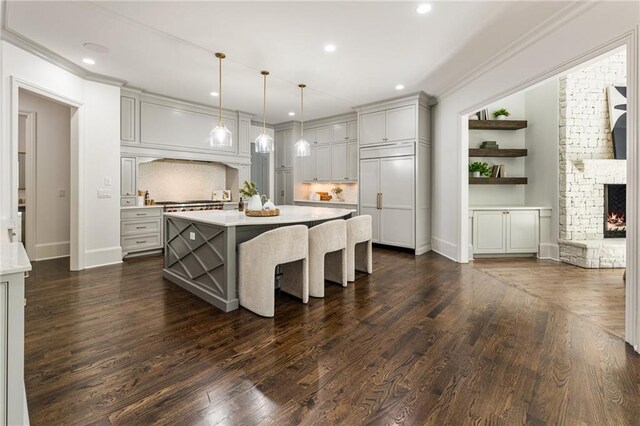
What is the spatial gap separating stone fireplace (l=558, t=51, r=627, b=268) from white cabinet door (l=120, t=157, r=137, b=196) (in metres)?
6.98

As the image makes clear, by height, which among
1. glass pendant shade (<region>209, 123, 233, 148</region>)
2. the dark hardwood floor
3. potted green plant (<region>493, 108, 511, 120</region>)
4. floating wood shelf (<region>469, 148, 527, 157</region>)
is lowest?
the dark hardwood floor

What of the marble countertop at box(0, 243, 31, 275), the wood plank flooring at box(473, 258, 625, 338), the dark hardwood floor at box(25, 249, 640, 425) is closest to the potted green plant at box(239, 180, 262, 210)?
the dark hardwood floor at box(25, 249, 640, 425)

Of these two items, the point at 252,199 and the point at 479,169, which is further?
the point at 479,169

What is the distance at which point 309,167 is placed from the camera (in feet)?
25.1

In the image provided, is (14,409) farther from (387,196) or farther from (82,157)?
(387,196)

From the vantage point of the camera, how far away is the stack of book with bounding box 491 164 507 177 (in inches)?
220

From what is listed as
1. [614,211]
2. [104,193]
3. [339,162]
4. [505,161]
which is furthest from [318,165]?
[614,211]

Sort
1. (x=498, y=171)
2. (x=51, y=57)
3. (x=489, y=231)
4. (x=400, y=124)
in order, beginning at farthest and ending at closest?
(x=400, y=124)
(x=498, y=171)
(x=489, y=231)
(x=51, y=57)

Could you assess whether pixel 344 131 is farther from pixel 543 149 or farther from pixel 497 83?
pixel 543 149

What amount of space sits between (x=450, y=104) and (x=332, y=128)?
2711mm

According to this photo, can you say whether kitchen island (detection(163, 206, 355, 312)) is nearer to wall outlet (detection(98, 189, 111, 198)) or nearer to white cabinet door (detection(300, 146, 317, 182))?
wall outlet (detection(98, 189, 111, 198))

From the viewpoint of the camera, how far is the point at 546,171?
529 cm

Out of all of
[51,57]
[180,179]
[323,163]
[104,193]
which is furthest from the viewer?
[323,163]

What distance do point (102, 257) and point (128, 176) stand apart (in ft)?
4.50
